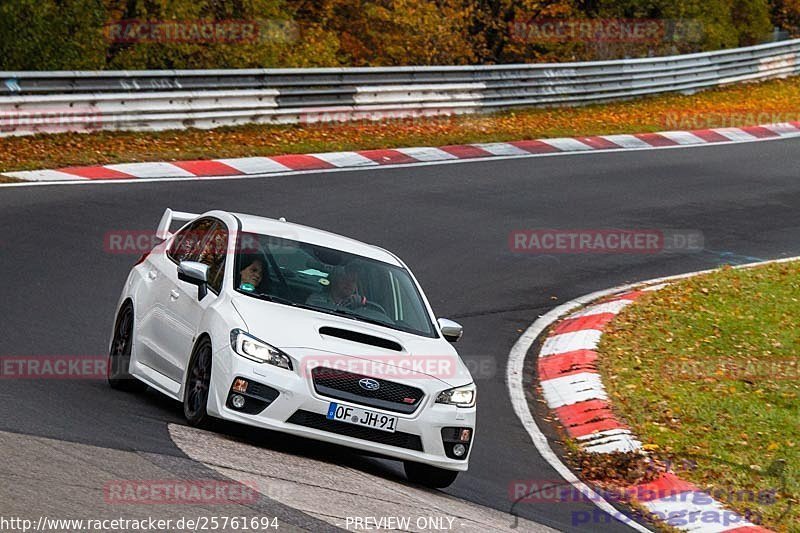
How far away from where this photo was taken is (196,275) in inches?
363

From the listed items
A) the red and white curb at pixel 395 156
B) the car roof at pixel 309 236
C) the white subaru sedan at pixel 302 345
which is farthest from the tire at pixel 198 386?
the red and white curb at pixel 395 156

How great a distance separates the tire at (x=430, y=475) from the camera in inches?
352

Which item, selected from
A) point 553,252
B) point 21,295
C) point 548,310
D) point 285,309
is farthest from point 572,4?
point 285,309

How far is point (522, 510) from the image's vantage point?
876cm

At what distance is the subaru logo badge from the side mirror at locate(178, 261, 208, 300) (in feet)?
4.65

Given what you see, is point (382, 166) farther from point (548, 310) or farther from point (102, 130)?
point (548, 310)

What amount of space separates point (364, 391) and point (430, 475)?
0.85 m

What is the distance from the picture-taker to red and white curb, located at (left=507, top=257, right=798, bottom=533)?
376 inches

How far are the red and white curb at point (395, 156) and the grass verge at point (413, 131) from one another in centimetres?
46

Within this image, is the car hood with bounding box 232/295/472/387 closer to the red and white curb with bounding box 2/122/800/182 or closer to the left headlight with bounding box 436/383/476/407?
the left headlight with bounding box 436/383/476/407

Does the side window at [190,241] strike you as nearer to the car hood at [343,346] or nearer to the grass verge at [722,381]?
the car hood at [343,346]

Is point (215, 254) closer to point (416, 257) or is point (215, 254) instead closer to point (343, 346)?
point (343, 346)

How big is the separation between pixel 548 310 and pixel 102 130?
9.41 metres

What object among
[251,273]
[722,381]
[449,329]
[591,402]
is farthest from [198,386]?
[722,381]
